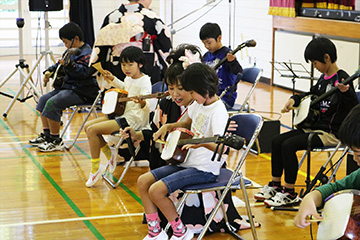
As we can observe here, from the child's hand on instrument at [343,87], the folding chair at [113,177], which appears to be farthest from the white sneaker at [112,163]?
the child's hand on instrument at [343,87]

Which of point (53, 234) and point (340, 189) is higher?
point (340, 189)

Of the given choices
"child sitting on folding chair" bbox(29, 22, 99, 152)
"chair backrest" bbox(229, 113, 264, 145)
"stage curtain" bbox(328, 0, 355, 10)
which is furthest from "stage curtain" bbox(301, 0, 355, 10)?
"chair backrest" bbox(229, 113, 264, 145)

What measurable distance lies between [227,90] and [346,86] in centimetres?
150

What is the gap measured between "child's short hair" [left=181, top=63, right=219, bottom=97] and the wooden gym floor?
90cm

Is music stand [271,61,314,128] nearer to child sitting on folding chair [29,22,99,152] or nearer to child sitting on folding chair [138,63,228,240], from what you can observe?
child sitting on folding chair [138,63,228,240]

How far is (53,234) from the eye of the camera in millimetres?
3627

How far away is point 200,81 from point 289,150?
1.00m

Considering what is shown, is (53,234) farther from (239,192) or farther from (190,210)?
(239,192)

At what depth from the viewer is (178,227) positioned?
3.26 metres

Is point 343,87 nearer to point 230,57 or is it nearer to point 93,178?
point 230,57

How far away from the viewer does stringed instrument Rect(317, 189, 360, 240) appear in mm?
1865

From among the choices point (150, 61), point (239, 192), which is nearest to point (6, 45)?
point (150, 61)

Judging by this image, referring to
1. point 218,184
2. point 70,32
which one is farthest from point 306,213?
point 70,32

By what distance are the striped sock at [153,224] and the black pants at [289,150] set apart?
3.46ft
